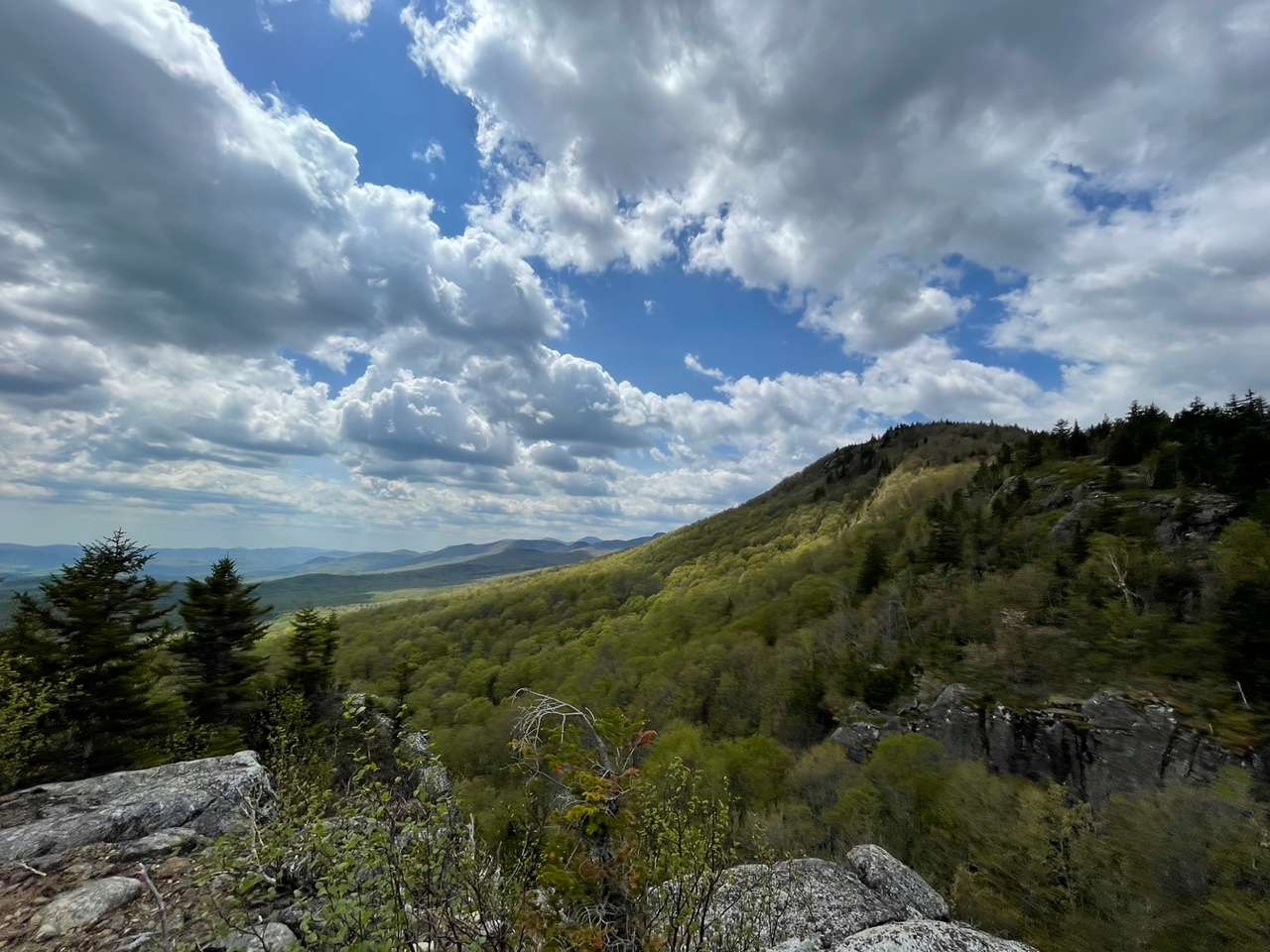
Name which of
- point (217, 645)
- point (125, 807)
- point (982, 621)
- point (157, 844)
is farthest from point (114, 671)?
point (982, 621)

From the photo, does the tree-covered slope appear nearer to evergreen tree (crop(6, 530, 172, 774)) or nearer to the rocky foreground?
evergreen tree (crop(6, 530, 172, 774))

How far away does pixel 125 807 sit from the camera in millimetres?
11594

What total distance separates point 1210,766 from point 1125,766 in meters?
4.19

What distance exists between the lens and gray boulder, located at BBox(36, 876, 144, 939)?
8039 mm

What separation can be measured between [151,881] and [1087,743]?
170 ft

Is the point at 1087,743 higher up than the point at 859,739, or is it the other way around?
the point at 1087,743

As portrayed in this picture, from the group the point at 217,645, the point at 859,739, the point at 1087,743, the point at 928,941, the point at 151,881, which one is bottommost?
the point at 859,739

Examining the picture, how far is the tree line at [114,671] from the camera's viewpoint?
78.3 ft

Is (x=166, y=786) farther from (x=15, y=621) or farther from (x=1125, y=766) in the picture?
(x=1125, y=766)

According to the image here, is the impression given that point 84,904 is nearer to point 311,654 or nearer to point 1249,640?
point 311,654

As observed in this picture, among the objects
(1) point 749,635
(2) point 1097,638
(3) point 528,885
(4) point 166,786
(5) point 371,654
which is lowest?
(5) point 371,654

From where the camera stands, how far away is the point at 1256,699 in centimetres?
3659

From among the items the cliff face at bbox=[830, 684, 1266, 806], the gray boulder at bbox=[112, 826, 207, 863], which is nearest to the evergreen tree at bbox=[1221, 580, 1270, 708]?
the cliff face at bbox=[830, 684, 1266, 806]

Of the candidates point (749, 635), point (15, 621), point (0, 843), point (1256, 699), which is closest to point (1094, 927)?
point (1256, 699)
